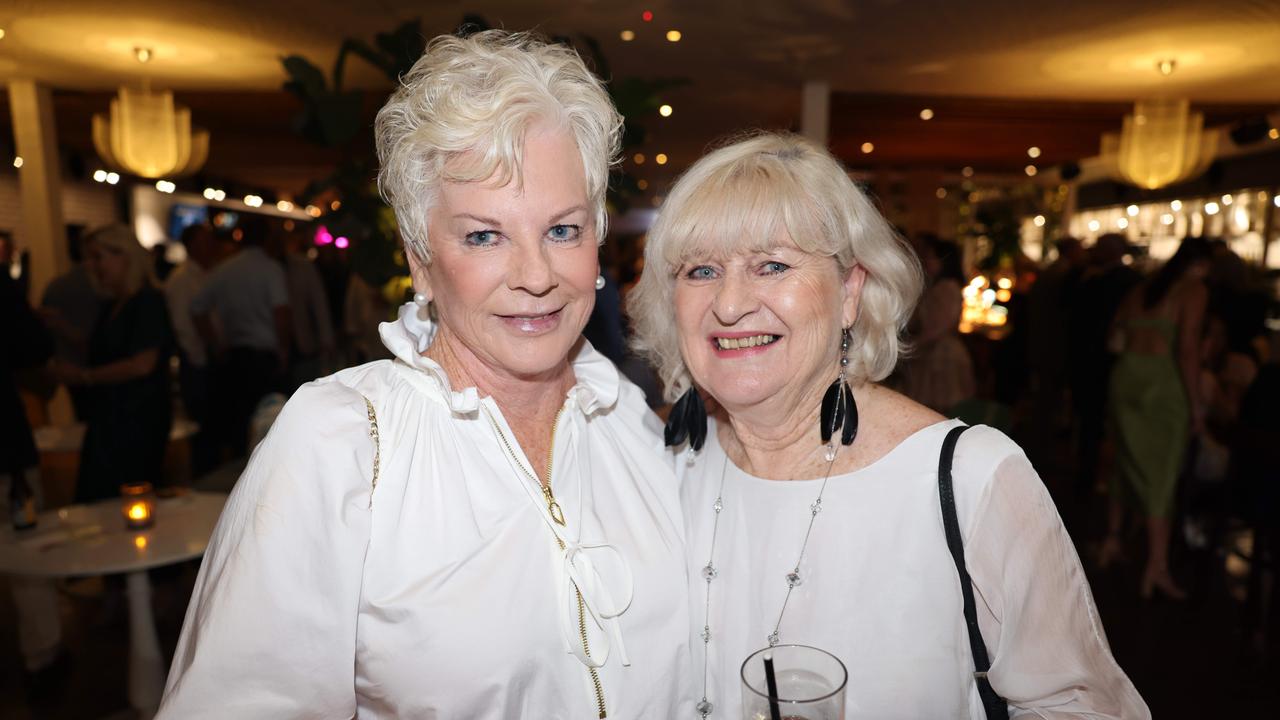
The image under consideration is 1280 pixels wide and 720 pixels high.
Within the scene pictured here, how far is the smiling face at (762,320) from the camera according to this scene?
148cm

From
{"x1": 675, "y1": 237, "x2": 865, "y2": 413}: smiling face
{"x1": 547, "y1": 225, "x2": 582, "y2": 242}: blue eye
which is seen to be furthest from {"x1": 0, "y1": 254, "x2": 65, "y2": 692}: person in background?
{"x1": 675, "y1": 237, "x2": 865, "y2": 413}: smiling face

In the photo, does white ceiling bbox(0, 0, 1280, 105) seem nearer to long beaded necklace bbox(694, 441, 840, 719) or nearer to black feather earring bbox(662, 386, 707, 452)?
black feather earring bbox(662, 386, 707, 452)

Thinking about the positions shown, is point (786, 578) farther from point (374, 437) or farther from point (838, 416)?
point (374, 437)

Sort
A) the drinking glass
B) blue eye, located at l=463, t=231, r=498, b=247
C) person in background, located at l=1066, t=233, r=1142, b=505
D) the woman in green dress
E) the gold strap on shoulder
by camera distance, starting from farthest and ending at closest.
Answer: person in background, located at l=1066, t=233, r=1142, b=505 < the woman in green dress < blue eye, located at l=463, t=231, r=498, b=247 < the gold strap on shoulder < the drinking glass

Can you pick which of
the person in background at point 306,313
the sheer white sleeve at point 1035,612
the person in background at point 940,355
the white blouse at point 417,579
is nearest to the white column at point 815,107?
the person in background at point 940,355

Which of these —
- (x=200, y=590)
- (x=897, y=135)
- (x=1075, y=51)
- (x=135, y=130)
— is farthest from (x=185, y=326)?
(x=897, y=135)

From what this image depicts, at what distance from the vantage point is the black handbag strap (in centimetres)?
138

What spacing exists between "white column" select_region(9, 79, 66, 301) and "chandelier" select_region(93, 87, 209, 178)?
61.1 inches

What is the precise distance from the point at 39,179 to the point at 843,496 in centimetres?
869

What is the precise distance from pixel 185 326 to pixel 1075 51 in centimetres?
708

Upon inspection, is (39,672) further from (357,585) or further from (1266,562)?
(1266,562)

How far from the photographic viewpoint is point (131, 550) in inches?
113

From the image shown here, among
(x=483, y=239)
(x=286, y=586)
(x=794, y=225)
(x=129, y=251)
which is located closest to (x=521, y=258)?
(x=483, y=239)

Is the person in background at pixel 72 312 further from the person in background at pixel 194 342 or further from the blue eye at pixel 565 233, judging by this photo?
the blue eye at pixel 565 233
